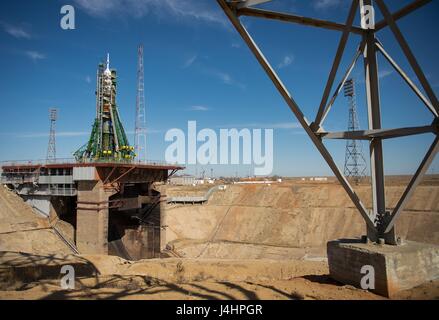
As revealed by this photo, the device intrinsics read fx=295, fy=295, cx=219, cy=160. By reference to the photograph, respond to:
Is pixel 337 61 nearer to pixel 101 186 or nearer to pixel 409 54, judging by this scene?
pixel 409 54

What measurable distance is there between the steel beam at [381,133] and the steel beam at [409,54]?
0.53 metres

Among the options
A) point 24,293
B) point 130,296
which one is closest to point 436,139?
point 130,296

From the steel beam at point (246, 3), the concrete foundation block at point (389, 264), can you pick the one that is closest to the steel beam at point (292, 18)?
the steel beam at point (246, 3)

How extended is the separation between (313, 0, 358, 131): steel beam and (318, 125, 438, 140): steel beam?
53 centimetres

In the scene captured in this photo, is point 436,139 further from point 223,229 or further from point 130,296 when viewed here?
point 223,229

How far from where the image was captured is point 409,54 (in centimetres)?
744

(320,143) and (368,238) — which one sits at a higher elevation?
(320,143)

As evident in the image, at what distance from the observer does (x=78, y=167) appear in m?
25.9

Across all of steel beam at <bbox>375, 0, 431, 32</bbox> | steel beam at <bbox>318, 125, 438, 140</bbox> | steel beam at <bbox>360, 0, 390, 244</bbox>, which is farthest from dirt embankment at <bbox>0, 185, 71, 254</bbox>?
steel beam at <bbox>375, 0, 431, 32</bbox>

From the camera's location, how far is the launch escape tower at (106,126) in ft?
115

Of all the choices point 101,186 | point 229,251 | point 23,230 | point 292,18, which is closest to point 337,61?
point 292,18

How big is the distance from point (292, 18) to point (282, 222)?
36434 mm

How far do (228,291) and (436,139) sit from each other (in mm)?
6839

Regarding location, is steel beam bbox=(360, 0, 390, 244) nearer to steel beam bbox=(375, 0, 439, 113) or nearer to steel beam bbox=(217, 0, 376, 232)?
steel beam bbox=(217, 0, 376, 232)
